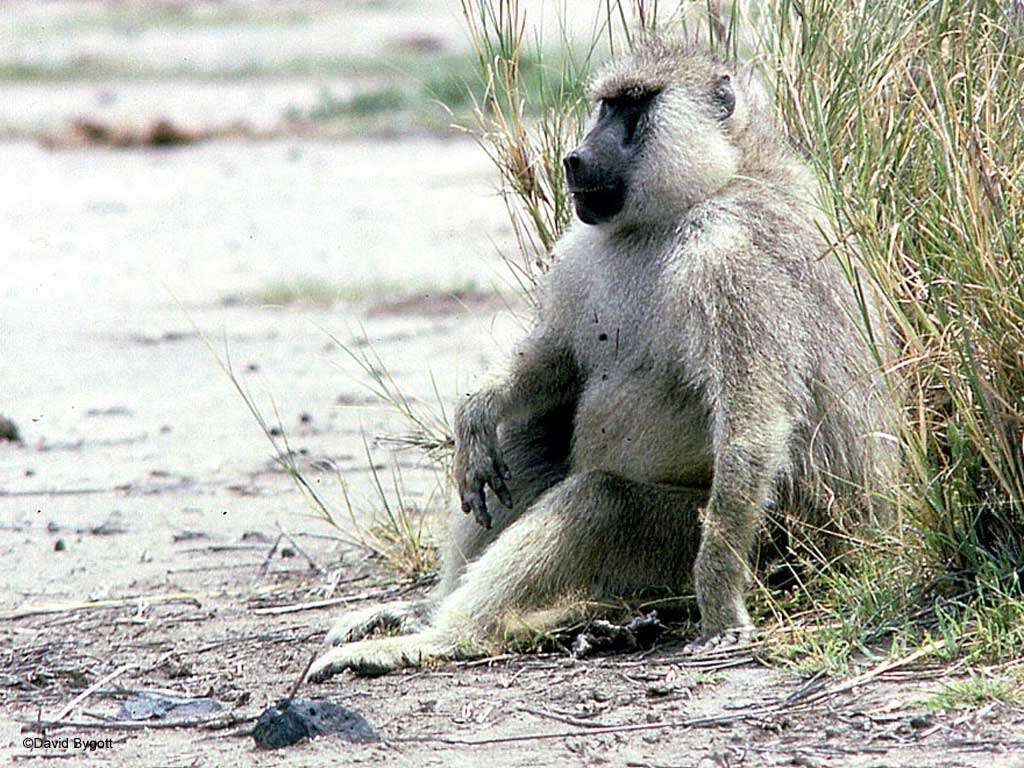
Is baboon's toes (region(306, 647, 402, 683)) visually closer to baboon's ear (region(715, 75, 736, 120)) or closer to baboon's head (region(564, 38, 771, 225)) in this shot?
baboon's head (region(564, 38, 771, 225))

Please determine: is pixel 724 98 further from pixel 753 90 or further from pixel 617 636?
pixel 617 636

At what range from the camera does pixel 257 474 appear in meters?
6.89

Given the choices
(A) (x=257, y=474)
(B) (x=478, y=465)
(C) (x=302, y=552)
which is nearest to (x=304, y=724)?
(B) (x=478, y=465)

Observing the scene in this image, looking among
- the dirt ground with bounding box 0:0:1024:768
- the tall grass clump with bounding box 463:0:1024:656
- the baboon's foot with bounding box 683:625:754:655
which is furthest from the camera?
the baboon's foot with bounding box 683:625:754:655

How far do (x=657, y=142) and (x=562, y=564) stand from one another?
1097 mm

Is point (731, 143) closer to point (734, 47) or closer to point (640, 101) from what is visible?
point (640, 101)

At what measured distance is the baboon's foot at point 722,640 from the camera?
423 cm

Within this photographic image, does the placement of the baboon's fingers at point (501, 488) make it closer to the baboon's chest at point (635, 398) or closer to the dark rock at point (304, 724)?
the baboon's chest at point (635, 398)

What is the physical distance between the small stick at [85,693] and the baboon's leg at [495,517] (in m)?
0.55

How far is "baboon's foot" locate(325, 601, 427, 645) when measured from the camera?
192 inches

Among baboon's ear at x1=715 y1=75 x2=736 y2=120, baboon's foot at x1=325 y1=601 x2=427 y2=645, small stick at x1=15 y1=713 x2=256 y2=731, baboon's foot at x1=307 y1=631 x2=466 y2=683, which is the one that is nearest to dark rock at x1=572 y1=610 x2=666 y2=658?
baboon's foot at x1=307 y1=631 x2=466 y2=683

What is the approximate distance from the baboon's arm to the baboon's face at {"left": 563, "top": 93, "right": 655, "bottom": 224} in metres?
0.42

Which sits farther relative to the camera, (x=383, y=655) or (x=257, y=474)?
(x=257, y=474)

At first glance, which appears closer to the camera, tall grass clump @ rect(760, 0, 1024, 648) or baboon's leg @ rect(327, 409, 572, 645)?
tall grass clump @ rect(760, 0, 1024, 648)
